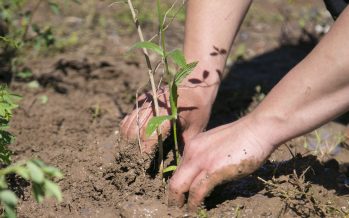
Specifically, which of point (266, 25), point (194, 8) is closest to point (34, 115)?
point (194, 8)

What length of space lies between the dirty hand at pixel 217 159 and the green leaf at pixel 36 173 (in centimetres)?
75

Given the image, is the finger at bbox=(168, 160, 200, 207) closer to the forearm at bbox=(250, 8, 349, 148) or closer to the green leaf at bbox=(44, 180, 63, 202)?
the forearm at bbox=(250, 8, 349, 148)

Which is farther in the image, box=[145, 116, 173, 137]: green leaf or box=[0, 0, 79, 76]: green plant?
box=[0, 0, 79, 76]: green plant

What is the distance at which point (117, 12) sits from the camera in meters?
4.10

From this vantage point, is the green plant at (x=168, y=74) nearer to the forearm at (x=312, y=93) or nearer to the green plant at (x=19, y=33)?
the forearm at (x=312, y=93)

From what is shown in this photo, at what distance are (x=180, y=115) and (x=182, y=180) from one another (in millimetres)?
284

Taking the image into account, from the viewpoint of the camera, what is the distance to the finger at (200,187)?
1812 millimetres

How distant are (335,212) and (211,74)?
0.70m

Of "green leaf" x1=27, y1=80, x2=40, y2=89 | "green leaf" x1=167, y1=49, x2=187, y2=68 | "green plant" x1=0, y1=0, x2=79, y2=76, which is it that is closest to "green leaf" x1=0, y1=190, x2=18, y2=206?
"green leaf" x1=167, y1=49, x2=187, y2=68

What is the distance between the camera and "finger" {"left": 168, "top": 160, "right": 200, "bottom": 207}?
1.85 m

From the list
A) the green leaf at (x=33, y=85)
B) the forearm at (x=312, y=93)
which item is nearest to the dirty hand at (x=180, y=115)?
the forearm at (x=312, y=93)

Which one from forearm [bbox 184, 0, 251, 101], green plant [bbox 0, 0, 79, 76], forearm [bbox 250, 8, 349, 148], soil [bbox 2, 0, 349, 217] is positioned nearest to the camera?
forearm [bbox 250, 8, 349, 148]

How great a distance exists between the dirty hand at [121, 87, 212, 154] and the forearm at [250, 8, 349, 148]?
345mm

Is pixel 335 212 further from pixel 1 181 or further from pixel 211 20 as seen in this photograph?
pixel 1 181
